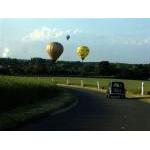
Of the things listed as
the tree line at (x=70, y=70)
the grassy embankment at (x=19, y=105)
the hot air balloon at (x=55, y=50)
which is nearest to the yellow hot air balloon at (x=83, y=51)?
the hot air balloon at (x=55, y=50)

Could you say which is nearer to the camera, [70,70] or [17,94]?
[17,94]

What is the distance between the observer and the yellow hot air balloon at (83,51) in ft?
335

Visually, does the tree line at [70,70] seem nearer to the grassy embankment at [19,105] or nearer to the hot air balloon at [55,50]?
the hot air balloon at [55,50]

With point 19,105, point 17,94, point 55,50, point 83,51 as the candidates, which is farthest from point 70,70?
point 19,105

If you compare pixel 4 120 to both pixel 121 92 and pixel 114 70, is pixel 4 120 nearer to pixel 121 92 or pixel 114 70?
pixel 121 92

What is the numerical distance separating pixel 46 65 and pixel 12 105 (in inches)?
4386

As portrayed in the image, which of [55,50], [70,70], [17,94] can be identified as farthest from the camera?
[70,70]

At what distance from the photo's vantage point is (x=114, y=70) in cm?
14062

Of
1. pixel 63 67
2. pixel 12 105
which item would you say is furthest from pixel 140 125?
pixel 63 67

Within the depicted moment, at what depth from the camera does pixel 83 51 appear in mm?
102438

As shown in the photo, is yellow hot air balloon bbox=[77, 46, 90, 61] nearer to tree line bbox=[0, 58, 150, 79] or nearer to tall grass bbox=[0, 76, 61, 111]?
tree line bbox=[0, 58, 150, 79]

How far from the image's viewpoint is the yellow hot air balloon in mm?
102075

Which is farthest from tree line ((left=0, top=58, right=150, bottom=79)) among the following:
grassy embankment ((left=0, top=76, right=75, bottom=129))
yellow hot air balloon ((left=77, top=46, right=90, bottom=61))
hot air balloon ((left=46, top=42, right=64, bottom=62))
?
grassy embankment ((left=0, top=76, right=75, bottom=129))

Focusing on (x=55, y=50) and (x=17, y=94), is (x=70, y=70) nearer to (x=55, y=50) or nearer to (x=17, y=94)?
(x=55, y=50)
